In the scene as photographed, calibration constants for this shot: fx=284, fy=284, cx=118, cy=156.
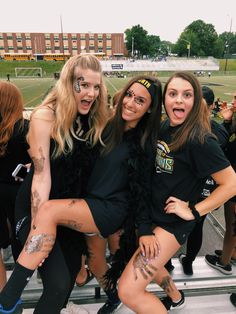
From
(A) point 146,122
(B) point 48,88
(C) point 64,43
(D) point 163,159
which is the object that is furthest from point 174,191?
(C) point 64,43

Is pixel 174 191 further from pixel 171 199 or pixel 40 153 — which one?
pixel 40 153

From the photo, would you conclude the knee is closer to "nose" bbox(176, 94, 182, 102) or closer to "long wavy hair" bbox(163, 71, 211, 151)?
"long wavy hair" bbox(163, 71, 211, 151)

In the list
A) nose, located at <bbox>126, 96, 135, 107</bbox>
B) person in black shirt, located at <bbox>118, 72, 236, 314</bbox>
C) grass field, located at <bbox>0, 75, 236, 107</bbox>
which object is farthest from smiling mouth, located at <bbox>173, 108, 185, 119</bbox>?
grass field, located at <bbox>0, 75, 236, 107</bbox>

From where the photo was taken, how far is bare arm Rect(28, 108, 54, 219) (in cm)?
156

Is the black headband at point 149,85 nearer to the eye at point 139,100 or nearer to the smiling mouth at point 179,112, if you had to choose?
the eye at point 139,100

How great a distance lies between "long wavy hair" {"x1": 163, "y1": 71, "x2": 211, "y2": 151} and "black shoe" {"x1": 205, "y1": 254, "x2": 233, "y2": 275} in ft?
4.38

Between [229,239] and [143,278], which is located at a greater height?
[143,278]

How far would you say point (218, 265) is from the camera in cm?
239

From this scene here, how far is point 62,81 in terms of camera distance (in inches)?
66.5

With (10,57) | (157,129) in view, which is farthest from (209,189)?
(10,57)

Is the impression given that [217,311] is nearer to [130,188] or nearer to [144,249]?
[144,249]

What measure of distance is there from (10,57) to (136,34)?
35511 mm

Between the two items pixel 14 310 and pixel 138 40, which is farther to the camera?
pixel 138 40

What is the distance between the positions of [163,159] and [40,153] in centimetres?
71
